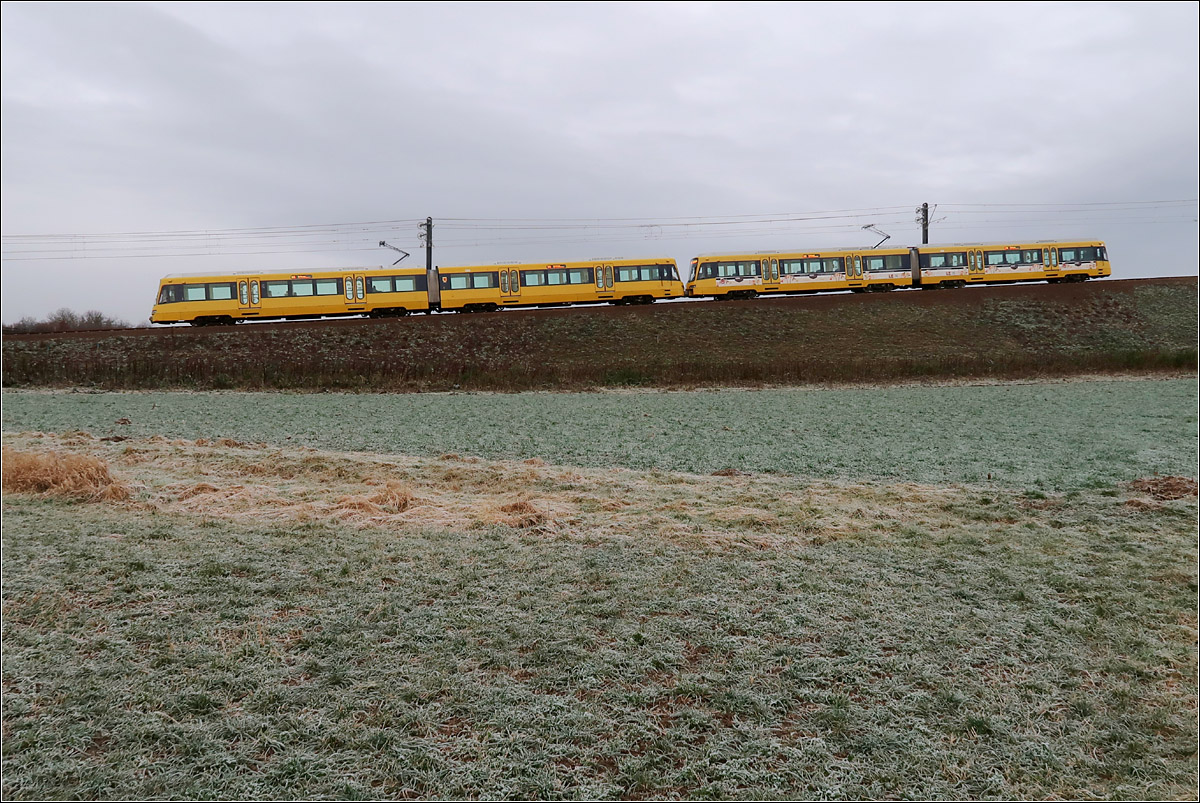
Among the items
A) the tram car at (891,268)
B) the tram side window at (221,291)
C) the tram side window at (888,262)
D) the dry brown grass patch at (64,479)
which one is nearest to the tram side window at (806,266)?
the tram car at (891,268)

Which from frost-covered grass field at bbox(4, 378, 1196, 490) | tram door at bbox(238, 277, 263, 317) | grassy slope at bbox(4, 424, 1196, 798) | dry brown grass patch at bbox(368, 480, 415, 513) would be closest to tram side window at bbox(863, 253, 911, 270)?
frost-covered grass field at bbox(4, 378, 1196, 490)

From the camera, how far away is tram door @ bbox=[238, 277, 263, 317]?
31.6 meters

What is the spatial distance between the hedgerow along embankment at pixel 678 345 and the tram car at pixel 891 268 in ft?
2.89

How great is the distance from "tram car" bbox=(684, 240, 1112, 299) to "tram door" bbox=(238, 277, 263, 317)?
2131 cm

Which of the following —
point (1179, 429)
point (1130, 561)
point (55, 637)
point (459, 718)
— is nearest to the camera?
point (459, 718)

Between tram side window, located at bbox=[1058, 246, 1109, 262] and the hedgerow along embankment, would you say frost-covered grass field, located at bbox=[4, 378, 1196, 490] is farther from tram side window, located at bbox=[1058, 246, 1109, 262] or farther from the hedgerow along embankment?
tram side window, located at bbox=[1058, 246, 1109, 262]

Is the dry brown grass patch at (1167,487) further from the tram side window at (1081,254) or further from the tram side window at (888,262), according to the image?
the tram side window at (1081,254)

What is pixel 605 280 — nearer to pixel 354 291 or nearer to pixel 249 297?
pixel 354 291

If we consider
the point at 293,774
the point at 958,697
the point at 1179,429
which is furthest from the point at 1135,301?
the point at 293,774

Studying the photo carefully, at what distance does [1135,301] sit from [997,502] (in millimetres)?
40102

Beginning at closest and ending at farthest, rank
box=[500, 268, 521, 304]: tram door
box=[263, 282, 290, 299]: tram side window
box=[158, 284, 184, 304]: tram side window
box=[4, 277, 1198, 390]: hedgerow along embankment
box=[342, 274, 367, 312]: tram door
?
box=[4, 277, 1198, 390]: hedgerow along embankment
box=[158, 284, 184, 304]: tram side window
box=[263, 282, 290, 299]: tram side window
box=[342, 274, 367, 312]: tram door
box=[500, 268, 521, 304]: tram door

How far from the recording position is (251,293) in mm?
31781

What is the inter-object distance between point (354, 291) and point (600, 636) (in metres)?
31.5

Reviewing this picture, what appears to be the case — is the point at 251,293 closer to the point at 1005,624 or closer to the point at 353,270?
the point at 353,270
